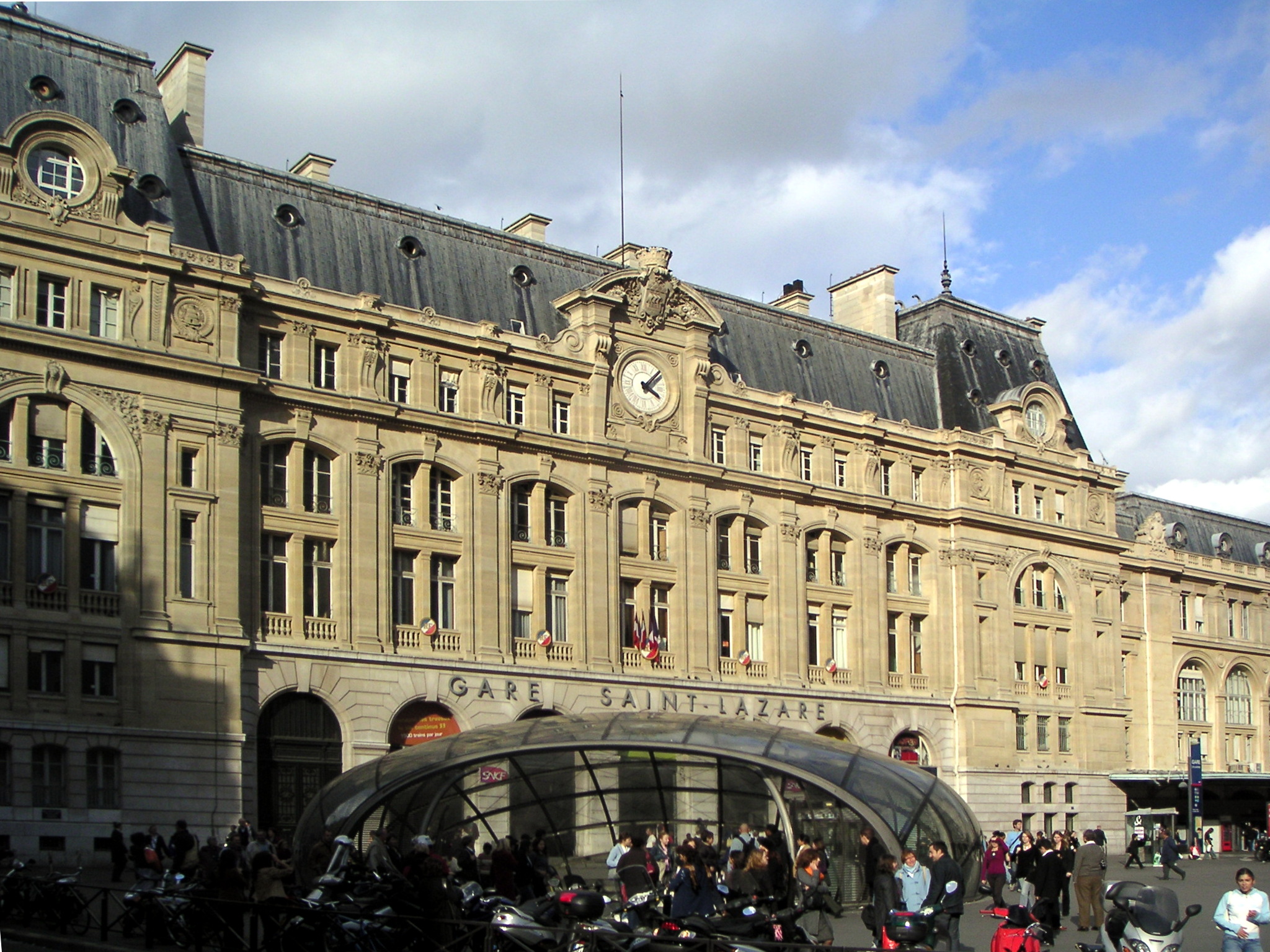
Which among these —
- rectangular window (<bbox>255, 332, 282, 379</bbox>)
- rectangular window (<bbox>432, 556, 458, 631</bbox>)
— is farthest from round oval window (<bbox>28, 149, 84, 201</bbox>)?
rectangular window (<bbox>432, 556, 458, 631</bbox>)

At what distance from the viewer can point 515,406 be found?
55156 mm

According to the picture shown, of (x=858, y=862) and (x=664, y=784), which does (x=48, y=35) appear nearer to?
(x=664, y=784)

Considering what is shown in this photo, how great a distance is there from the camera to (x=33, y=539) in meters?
43.7

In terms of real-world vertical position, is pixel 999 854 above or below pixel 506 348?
below

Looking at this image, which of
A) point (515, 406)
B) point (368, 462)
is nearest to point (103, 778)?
point (368, 462)

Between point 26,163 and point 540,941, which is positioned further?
point 26,163

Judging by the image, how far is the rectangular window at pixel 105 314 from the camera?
45469mm

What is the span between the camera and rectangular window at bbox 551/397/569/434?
55938 mm

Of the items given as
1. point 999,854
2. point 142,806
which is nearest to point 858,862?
point 999,854

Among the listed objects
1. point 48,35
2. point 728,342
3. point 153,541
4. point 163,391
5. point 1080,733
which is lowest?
point 1080,733

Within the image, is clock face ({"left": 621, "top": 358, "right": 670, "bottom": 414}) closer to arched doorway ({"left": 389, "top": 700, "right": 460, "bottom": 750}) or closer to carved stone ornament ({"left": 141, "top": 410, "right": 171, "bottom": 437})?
arched doorway ({"left": 389, "top": 700, "right": 460, "bottom": 750})

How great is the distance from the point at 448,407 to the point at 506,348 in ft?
9.39

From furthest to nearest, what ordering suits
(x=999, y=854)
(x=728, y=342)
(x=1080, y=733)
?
(x=1080, y=733), (x=728, y=342), (x=999, y=854)

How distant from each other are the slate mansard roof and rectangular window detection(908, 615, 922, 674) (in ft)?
28.9
